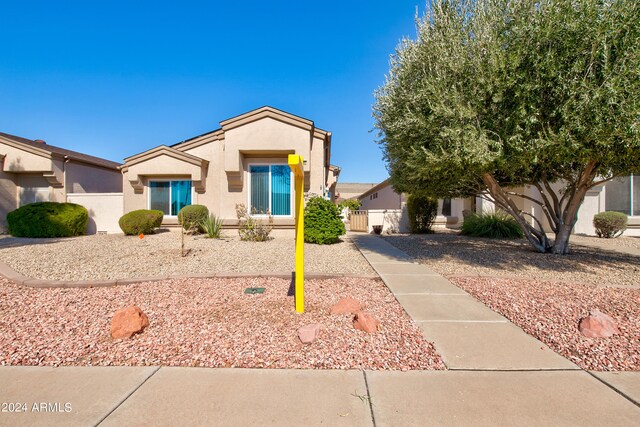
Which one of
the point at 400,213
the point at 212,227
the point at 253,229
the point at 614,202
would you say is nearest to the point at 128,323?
the point at 253,229

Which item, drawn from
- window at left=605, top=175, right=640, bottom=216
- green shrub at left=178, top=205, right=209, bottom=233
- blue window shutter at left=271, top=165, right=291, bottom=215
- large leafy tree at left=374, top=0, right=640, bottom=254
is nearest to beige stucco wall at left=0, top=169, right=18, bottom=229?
green shrub at left=178, top=205, right=209, bottom=233

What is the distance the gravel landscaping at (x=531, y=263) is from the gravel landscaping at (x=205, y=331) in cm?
331

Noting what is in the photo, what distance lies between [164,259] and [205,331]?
15.6 feet

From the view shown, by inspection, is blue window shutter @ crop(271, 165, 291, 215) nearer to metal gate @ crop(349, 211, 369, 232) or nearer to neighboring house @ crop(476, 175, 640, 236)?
metal gate @ crop(349, 211, 369, 232)

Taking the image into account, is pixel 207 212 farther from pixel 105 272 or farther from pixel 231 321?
pixel 231 321

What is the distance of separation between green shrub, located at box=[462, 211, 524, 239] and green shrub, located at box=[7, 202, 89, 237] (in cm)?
1733

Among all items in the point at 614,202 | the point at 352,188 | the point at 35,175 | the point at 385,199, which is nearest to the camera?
the point at 35,175

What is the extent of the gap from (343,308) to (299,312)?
0.62 metres

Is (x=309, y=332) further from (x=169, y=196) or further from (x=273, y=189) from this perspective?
(x=169, y=196)

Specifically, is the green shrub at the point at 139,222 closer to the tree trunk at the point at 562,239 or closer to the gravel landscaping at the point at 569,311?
the gravel landscaping at the point at 569,311

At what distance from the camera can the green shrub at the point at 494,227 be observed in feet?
42.4

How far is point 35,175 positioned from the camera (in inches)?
554

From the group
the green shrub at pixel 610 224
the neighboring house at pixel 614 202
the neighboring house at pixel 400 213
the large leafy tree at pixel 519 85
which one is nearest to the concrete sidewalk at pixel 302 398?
the large leafy tree at pixel 519 85

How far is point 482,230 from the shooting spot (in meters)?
13.2
